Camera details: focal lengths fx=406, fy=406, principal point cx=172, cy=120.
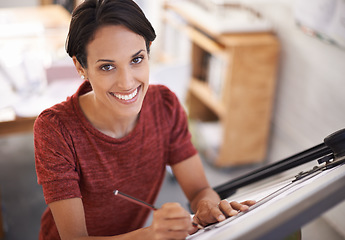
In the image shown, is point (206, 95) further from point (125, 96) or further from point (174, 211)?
point (174, 211)

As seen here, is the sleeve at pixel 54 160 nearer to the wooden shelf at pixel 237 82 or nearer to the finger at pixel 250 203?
the finger at pixel 250 203

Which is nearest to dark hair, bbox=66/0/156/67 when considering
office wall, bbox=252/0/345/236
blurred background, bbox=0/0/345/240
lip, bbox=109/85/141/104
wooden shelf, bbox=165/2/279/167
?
lip, bbox=109/85/141/104

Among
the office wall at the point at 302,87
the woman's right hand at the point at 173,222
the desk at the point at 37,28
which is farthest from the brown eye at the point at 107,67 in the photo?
the desk at the point at 37,28

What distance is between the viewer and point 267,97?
112 inches

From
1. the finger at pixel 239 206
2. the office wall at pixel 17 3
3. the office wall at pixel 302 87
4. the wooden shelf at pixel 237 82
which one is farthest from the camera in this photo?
the office wall at pixel 17 3

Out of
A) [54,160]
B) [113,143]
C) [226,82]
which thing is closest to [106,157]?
[113,143]

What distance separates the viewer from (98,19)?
986mm

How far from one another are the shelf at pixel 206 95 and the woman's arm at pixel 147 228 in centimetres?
195

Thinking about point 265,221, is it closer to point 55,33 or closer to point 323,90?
point 323,90

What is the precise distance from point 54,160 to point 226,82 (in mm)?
1867

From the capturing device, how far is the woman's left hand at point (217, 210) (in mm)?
941

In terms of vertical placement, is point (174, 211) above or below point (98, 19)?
below

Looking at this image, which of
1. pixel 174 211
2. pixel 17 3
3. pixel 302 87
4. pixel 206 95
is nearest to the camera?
pixel 174 211

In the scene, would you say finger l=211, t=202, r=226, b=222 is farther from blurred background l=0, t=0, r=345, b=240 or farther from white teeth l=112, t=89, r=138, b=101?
blurred background l=0, t=0, r=345, b=240
